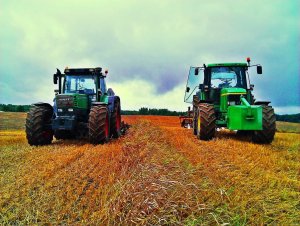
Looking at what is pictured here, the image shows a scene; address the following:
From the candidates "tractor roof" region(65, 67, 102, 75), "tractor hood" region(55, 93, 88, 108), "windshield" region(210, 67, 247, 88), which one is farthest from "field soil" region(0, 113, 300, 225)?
"windshield" region(210, 67, 247, 88)

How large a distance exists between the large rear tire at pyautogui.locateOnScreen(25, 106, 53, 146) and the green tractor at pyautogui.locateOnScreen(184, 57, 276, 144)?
508 centimetres

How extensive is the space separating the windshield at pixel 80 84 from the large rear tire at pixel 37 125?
1.30m

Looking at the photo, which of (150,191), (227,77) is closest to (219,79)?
(227,77)

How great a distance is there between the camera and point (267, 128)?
1056 cm

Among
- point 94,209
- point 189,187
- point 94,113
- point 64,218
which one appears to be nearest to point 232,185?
point 189,187

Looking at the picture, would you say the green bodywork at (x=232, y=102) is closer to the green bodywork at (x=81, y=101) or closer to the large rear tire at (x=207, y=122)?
the large rear tire at (x=207, y=122)

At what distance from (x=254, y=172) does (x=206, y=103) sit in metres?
6.03

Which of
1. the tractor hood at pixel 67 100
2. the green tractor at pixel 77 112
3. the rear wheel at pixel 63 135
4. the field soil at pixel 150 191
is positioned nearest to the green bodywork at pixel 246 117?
the field soil at pixel 150 191

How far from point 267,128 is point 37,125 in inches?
284

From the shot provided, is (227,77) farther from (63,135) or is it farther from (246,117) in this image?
(63,135)

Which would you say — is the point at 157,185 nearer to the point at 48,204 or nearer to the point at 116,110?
the point at 48,204

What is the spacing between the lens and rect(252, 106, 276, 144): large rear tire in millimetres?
10570

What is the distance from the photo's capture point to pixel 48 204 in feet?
13.8

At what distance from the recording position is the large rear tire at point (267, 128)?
34.7 ft
